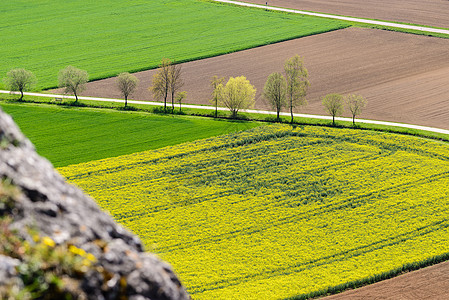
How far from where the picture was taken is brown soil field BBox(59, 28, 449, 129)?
93562mm

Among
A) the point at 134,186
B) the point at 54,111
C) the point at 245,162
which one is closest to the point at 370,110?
the point at 245,162

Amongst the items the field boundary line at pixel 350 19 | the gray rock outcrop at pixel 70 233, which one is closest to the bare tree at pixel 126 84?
the field boundary line at pixel 350 19

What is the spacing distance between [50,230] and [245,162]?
6292 centimetres

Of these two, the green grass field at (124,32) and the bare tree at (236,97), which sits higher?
the green grass field at (124,32)

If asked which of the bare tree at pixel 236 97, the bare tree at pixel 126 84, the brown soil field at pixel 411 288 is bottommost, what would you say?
the brown soil field at pixel 411 288

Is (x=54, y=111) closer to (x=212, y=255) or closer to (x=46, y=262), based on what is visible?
(x=212, y=255)

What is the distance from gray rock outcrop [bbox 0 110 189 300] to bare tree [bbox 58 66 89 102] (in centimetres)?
8639

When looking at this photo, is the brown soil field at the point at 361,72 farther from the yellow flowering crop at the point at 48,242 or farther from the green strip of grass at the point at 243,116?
the yellow flowering crop at the point at 48,242

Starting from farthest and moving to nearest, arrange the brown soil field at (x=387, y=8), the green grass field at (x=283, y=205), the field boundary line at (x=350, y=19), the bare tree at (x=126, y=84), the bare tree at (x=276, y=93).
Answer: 1. the brown soil field at (x=387, y=8)
2. the field boundary line at (x=350, y=19)
3. the bare tree at (x=126, y=84)
4. the bare tree at (x=276, y=93)
5. the green grass field at (x=283, y=205)

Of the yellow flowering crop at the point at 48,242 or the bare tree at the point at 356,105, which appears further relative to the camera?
the bare tree at the point at 356,105

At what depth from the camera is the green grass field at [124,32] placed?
118 m

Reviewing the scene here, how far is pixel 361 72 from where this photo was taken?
108812mm

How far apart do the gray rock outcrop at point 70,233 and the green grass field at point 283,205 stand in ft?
125

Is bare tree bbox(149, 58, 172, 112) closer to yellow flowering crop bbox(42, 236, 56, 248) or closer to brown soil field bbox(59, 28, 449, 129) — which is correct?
brown soil field bbox(59, 28, 449, 129)
